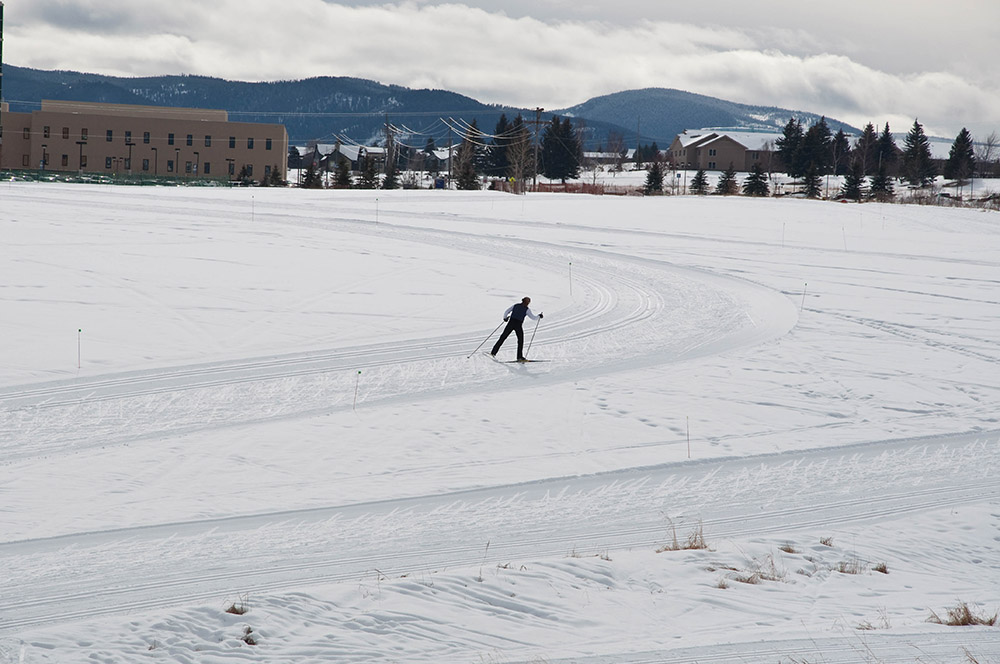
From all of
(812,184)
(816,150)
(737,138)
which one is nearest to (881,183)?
(812,184)

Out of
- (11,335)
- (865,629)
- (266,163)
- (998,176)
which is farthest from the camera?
(266,163)

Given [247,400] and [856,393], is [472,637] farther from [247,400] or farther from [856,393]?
[856,393]

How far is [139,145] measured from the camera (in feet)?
335

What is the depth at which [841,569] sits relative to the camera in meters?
8.80

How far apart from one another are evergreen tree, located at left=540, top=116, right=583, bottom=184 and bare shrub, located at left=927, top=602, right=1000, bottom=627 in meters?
93.1

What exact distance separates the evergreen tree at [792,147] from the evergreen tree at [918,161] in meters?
11.2

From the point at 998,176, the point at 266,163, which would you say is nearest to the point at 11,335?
the point at 266,163

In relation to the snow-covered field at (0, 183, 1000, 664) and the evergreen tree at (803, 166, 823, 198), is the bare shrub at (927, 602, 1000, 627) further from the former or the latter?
the evergreen tree at (803, 166, 823, 198)

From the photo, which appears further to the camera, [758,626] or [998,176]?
[998,176]

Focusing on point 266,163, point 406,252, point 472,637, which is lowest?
point 472,637

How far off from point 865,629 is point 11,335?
1645 cm

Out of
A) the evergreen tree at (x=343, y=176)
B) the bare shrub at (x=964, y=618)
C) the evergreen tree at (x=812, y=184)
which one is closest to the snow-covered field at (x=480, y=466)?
the bare shrub at (x=964, y=618)

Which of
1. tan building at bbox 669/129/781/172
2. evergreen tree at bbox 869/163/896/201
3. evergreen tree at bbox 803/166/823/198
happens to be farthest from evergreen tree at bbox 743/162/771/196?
tan building at bbox 669/129/781/172

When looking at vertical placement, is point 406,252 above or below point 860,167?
below
